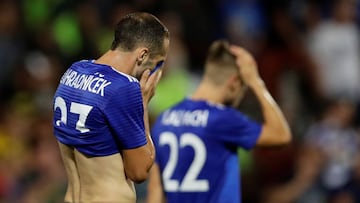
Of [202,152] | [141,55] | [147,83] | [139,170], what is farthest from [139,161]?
[202,152]

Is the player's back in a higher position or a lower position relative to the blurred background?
higher

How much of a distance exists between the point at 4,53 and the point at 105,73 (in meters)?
7.29

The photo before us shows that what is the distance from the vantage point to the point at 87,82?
22.6 feet

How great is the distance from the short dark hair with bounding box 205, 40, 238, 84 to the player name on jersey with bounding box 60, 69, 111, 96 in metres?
1.74

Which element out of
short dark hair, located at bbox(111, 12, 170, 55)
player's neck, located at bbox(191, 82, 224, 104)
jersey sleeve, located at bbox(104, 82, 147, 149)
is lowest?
player's neck, located at bbox(191, 82, 224, 104)

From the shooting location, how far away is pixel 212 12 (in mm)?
14711

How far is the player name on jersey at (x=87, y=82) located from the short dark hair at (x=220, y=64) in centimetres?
174

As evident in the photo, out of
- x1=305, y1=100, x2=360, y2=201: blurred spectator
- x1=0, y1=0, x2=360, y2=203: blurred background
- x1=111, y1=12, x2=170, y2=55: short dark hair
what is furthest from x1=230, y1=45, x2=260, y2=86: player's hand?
x1=305, y1=100, x2=360, y2=201: blurred spectator

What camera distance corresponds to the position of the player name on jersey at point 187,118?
836cm

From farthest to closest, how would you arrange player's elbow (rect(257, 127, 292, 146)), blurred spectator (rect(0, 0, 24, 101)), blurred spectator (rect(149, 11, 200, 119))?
1. blurred spectator (rect(0, 0, 24, 101))
2. blurred spectator (rect(149, 11, 200, 119))
3. player's elbow (rect(257, 127, 292, 146))

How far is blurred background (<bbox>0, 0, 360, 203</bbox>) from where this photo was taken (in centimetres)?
1219

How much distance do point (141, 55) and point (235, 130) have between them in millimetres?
1566

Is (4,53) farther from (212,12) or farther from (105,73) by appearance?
(105,73)

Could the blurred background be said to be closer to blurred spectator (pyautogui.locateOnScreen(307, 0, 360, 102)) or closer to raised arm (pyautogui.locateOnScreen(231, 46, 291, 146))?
blurred spectator (pyautogui.locateOnScreen(307, 0, 360, 102))
